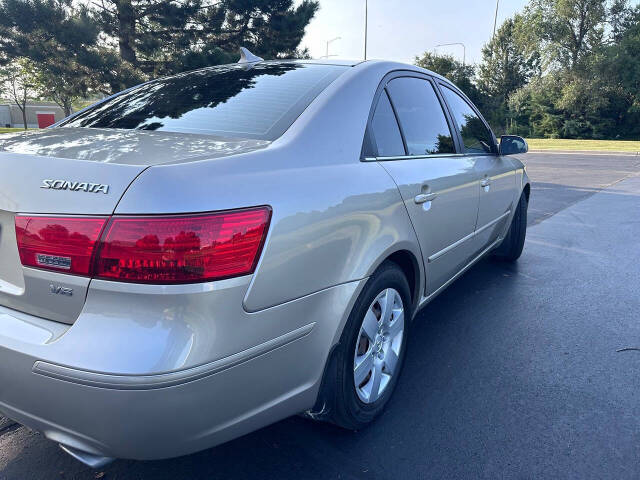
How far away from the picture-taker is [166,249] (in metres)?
1.44

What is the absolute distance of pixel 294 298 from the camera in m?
1.69

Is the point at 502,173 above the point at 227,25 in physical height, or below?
below

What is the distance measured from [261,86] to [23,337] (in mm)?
1534

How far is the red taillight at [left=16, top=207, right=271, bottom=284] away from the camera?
1438 millimetres

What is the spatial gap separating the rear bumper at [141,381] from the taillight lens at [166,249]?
0.09 metres

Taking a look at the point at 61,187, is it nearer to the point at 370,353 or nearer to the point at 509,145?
the point at 370,353

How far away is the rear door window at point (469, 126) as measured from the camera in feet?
11.4

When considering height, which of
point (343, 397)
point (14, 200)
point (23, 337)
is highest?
point (14, 200)

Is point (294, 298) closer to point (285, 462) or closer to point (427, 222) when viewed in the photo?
point (285, 462)

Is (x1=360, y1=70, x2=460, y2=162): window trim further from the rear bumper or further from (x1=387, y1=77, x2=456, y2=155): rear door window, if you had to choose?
the rear bumper

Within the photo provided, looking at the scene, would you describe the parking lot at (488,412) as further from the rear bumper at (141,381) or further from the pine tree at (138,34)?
the pine tree at (138,34)

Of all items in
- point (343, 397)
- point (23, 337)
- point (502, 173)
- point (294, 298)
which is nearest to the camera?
point (23, 337)

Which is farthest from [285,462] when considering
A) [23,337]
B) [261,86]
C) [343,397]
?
[261,86]

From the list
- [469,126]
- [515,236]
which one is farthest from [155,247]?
[515,236]
